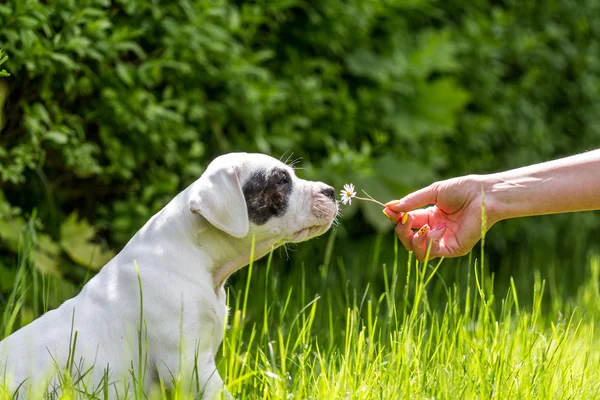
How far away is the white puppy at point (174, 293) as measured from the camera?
2611mm

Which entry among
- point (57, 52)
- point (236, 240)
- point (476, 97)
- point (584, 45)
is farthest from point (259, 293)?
point (584, 45)

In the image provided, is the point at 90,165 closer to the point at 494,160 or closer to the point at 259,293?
the point at 259,293

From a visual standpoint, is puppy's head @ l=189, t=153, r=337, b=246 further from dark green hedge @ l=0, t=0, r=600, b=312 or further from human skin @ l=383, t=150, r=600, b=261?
dark green hedge @ l=0, t=0, r=600, b=312

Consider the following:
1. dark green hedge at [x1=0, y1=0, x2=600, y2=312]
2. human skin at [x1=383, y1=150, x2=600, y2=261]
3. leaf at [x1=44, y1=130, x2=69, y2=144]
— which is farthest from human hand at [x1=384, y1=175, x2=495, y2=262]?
leaf at [x1=44, y1=130, x2=69, y2=144]

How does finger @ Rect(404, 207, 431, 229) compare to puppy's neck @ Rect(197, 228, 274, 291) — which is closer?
puppy's neck @ Rect(197, 228, 274, 291)

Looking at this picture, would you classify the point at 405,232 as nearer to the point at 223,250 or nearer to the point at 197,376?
the point at 223,250

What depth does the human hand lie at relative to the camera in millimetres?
3031

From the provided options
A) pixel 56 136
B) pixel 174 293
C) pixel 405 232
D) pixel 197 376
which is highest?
pixel 56 136

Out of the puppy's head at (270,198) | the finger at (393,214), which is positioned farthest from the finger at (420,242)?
the puppy's head at (270,198)

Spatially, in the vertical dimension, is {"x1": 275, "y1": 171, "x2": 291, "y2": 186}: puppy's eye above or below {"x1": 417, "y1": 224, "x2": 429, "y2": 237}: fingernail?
above

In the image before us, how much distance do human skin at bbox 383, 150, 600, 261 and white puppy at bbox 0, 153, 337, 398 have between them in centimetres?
36

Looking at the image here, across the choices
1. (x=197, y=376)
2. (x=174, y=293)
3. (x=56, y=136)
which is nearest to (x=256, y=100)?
(x=56, y=136)

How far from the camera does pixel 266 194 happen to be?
2953 millimetres

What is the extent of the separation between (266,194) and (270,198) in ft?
0.08
